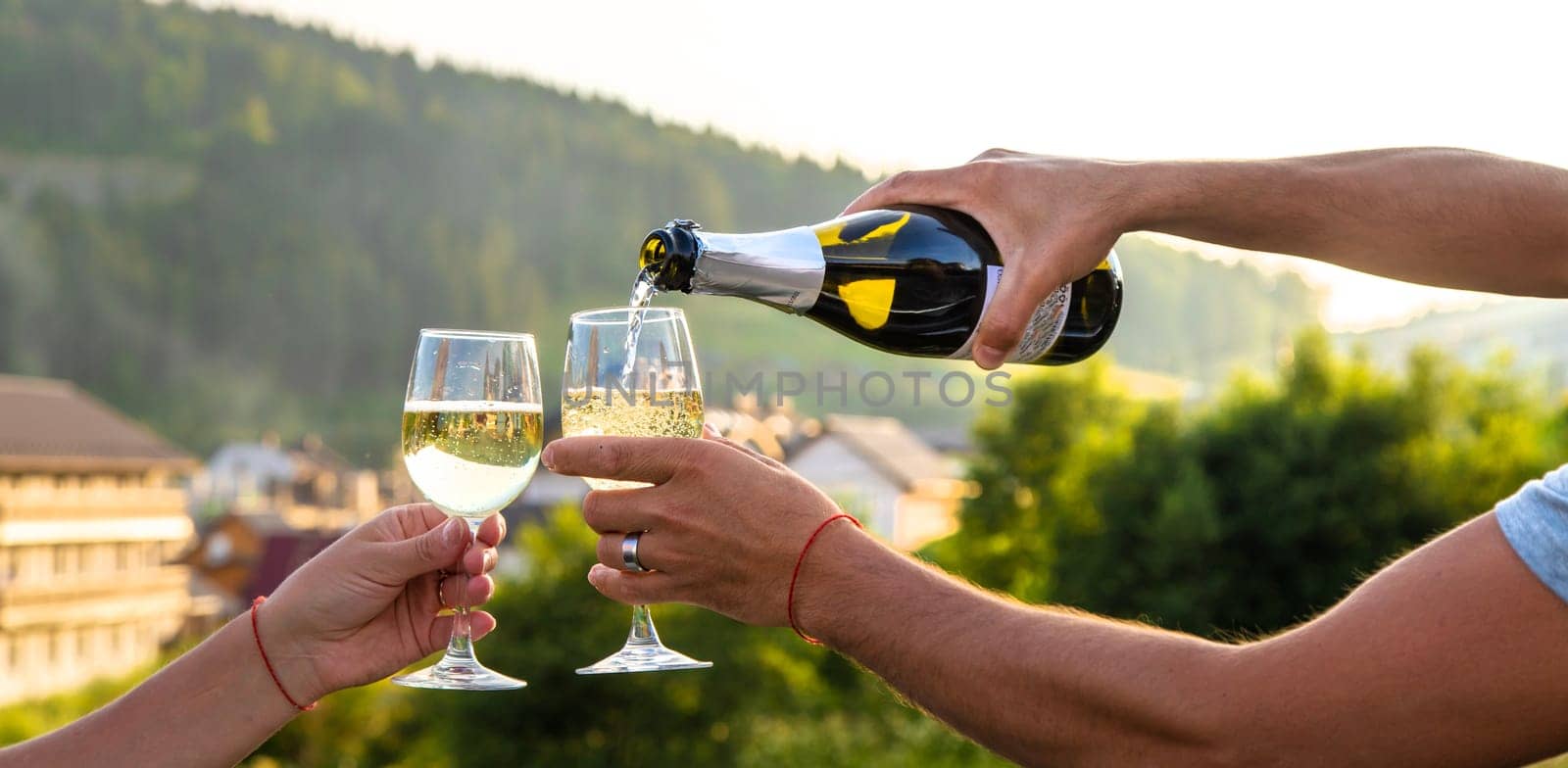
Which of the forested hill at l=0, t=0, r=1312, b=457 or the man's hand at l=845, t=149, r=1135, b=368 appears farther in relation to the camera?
the forested hill at l=0, t=0, r=1312, b=457

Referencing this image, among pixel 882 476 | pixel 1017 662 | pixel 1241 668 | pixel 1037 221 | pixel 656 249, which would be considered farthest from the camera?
pixel 882 476

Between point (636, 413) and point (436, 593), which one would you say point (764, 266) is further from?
point (436, 593)

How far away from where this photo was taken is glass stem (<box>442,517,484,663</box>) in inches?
96.7

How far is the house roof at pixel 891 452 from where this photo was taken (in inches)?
2906

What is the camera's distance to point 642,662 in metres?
2.29

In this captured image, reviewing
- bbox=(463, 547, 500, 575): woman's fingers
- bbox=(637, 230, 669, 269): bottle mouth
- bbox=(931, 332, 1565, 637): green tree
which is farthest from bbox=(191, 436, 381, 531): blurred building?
bbox=(637, 230, 669, 269): bottle mouth

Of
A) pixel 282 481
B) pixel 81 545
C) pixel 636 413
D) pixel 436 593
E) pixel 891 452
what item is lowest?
pixel 282 481

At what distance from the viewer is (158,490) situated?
7588 cm

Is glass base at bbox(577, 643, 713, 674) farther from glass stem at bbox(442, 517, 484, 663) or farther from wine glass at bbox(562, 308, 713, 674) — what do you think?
glass stem at bbox(442, 517, 484, 663)

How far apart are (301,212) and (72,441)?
135 ft

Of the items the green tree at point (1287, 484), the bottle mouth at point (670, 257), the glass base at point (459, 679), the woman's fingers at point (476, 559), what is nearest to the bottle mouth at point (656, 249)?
the bottle mouth at point (670, 257)

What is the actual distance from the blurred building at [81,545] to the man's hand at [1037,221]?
238 feet

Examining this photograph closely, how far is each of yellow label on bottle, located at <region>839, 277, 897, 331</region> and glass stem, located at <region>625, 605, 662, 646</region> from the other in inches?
27.9

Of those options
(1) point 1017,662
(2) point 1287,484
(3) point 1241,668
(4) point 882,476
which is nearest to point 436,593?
(1) point 1017,662
